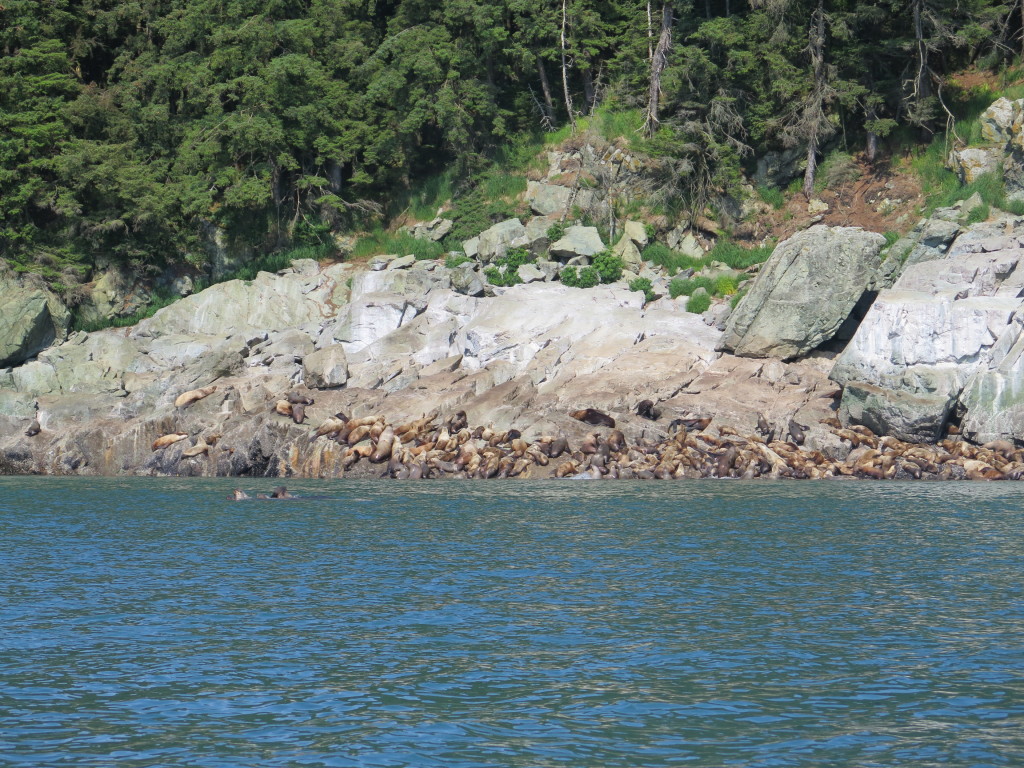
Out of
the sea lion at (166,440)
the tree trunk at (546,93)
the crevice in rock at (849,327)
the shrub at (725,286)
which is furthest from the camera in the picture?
the tree trunk at (546,93)

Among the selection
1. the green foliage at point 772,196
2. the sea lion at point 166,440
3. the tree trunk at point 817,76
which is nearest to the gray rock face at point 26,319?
the sea lion at point 166,440

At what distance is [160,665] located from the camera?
42.6 ft

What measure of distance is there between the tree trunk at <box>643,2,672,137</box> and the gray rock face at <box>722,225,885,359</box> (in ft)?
49.6

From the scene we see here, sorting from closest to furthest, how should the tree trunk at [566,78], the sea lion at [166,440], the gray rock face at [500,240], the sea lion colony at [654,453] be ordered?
the sea lion colony at [654,453], the sea lion at [166,440], the gray rock face at [500,240], the tree trunk at [566,78]

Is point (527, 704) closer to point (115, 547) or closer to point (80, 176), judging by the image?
point (115, 547)

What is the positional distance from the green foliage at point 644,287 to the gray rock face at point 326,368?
12.8 metres

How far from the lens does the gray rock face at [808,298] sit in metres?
40.2

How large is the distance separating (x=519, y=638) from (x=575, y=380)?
26.3m

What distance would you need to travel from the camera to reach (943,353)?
36.2m

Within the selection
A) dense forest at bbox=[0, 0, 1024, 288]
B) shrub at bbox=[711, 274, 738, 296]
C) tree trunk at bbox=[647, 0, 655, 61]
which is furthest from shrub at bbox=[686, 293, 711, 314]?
tree trunk at bbox=[647, 0, 655, 61]

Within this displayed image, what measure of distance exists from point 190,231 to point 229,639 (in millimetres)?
43337

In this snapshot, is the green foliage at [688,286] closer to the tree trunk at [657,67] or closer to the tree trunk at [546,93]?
the tree trunk at [657,67]

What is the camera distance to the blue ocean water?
10289 millimetres

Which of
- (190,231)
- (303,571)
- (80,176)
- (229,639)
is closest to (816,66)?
(190,231)
